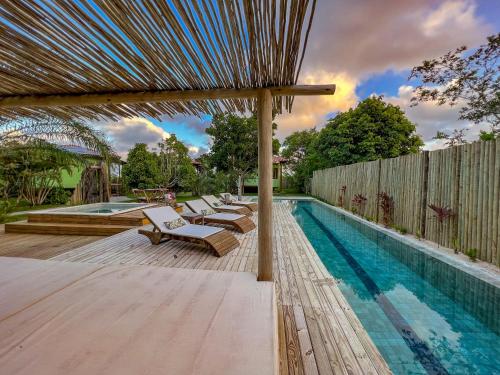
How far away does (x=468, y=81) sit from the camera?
35.3 feet

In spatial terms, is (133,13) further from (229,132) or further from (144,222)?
(229,132)

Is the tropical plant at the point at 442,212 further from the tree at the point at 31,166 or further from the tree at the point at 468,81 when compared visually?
the tree at the point at 31,166

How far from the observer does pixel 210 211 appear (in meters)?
7.64

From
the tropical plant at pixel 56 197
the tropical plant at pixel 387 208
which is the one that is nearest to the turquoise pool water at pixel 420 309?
the tropical plant at pixel 387 208

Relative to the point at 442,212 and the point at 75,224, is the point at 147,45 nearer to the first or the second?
the point at 442,212

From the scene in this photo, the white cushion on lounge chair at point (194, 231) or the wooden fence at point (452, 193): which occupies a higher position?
the wooden fence at point (452, 193)

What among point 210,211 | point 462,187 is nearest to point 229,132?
point 210,211

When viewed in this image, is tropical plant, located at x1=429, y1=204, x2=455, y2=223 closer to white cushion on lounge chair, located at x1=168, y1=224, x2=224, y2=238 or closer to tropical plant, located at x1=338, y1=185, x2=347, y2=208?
white cushion on lounge chair, located at x1=168, y1=224, x2=224, y2=238

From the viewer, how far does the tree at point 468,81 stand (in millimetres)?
9984

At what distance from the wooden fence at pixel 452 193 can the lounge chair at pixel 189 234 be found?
455 centimetres

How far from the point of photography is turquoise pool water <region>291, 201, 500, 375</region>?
2428 millimetres

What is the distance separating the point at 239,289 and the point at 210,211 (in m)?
5.12

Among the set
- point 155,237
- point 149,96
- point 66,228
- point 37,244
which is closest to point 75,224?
point 66,228

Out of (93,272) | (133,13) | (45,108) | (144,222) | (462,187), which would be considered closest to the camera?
(133,13)
